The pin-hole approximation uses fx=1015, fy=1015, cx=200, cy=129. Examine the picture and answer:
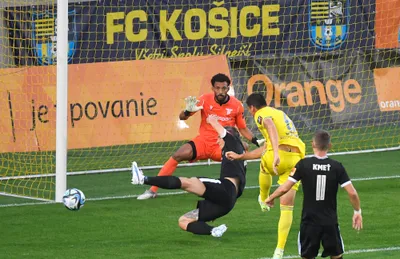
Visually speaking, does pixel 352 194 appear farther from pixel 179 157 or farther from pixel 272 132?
pixel 179 157

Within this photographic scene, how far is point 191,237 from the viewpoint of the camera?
1322 centimetres

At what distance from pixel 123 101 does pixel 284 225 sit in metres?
8.37

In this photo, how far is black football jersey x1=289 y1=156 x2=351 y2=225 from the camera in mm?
10070

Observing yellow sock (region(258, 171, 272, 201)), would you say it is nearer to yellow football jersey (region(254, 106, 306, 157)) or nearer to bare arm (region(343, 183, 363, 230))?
yellow football jersey (region(254, 106, 306, 157))

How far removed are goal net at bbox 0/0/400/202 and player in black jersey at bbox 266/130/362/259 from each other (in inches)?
324

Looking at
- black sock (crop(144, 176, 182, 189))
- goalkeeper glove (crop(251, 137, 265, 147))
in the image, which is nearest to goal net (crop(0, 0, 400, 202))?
goalkeeper glove (crop(251, 137, 265, 147))

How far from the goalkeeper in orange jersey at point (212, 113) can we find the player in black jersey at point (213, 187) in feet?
3.20

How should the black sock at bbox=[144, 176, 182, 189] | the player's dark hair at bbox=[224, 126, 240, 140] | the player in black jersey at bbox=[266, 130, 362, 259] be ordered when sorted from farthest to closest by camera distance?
the player's dark hair at bbox=[224, 126, 240, 140] < the black sock at bbox=[144, 176, 182, 189] < the player in black jersey at bbox=[266, 130, 362, 259]

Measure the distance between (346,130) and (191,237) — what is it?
29.0 ft

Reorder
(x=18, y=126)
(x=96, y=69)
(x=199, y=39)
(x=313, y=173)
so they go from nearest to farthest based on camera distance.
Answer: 1. (x=313, y=173)
2. (x=18, y=126)
3. (x=96, y=69)
4. (x=199, y=39)

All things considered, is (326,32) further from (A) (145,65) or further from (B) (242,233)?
(B) (242,233)

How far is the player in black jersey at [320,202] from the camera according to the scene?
33.0 feet

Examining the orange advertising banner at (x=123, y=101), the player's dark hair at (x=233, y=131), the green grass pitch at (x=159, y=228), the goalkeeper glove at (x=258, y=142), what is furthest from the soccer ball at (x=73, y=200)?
the orange advertising banner at (x=123, y=101)

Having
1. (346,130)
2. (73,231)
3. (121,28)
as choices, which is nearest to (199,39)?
(121,28)
